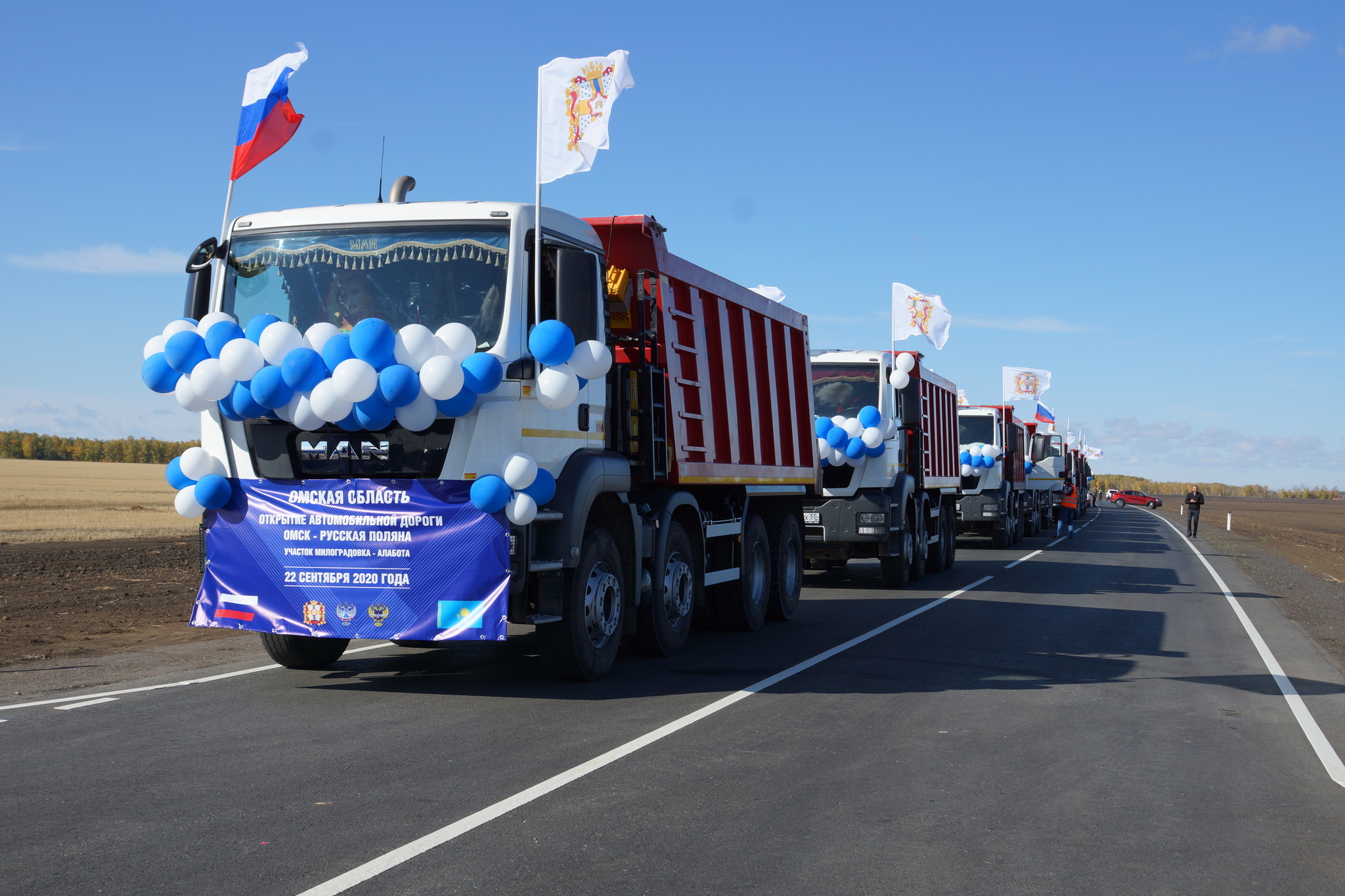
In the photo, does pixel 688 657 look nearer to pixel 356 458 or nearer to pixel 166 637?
pixel 356 458

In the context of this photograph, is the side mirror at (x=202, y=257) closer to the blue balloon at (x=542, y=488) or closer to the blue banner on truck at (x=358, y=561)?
the blue banner on truck at (x=358, y=561)

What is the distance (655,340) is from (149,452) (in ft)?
389

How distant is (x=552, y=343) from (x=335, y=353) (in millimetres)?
1390

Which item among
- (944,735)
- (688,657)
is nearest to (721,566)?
(688,657)

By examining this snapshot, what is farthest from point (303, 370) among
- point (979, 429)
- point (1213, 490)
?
point (1213, 490)

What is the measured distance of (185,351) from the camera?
7.85 meters

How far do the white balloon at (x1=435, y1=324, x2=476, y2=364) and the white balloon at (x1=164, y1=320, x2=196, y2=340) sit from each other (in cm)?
177

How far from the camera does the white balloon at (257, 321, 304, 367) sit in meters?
7.70

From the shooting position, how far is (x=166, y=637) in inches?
471

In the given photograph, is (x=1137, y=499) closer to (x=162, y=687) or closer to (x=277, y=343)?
(x=162, y=687)

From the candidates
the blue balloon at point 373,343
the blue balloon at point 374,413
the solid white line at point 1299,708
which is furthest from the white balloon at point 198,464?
the solid white line at point 1299,708

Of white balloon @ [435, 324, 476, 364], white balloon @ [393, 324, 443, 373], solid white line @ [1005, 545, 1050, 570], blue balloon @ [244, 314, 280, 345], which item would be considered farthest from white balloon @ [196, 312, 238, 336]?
solid white line @ [1005, 545, 1050, 570]

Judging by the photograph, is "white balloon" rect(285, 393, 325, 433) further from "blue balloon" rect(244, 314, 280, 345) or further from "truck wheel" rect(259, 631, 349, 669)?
"truck wheel" rect(259, 631, 349, 669)

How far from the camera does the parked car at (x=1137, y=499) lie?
89.6 m
